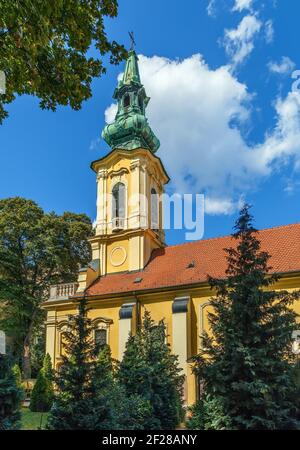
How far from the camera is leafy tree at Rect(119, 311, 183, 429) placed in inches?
508

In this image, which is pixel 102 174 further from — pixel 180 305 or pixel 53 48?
pixel 53 48

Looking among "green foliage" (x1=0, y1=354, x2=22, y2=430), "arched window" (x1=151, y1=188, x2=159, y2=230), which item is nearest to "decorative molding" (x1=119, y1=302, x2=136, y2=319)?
"arched window" (x1=151, y1=188, x2=159, y2=230)

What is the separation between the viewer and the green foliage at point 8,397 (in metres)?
7.49

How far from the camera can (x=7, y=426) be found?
7383mm

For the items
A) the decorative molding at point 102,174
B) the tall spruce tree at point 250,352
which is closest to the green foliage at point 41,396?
the tall spruce tree at point 250,352

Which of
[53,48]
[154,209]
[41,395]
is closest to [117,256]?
[154,209]

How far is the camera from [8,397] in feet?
24.9

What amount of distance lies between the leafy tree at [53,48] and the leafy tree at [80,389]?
5615 millimetres

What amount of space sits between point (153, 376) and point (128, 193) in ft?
46.6

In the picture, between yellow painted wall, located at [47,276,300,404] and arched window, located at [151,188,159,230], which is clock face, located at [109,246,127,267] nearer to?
arched window, located at [151,188,159,230]

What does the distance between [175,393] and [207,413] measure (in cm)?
377

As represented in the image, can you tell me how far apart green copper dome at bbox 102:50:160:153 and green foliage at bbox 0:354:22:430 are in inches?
789

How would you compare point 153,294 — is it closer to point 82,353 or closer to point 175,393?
point 175,393

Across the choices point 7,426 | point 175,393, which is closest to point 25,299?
point 175,393
